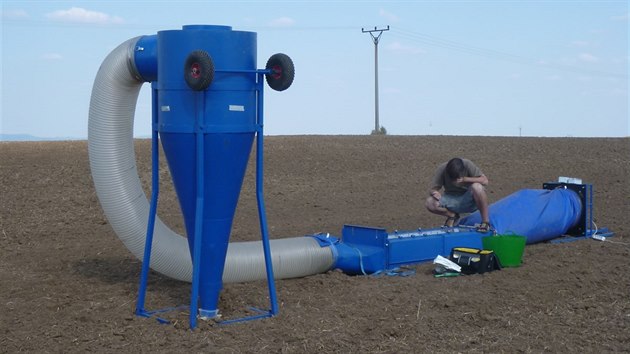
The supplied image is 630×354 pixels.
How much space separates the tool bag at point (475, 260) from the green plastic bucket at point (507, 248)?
21cm

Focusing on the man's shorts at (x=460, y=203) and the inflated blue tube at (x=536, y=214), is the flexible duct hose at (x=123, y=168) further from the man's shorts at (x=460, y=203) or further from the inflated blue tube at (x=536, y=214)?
the inflated blue tube at (x=536, y=214)

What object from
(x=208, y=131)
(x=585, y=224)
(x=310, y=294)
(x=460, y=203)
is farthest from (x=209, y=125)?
(x=585, y=224)

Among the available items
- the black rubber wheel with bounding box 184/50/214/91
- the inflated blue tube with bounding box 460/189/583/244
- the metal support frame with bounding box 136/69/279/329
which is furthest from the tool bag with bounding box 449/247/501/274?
the black rubber wheel with bounding box 184/50/214/91

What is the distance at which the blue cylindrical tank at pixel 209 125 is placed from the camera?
6805 millimetres

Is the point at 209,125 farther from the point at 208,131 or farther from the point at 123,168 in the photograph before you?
the point at 123,168

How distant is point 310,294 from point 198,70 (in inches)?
95.9

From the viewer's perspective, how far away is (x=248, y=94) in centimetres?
698

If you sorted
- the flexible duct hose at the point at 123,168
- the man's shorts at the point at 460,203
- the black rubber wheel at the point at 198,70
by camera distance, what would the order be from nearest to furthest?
1. the black rubber wheel at the point at 198,70
2. the flexible duct hose at the point at 123,168
3. the man's shorts at the point at 460,203

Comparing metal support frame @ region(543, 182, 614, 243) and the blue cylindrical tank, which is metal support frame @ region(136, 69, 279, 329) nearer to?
the blue cylindrical tank

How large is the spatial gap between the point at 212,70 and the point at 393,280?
303 centimetres

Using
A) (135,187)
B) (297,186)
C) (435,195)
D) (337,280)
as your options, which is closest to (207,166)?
(135,187)

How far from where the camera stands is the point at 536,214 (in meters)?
10.8

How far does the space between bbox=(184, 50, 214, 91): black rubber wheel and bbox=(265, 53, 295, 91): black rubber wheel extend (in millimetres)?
681

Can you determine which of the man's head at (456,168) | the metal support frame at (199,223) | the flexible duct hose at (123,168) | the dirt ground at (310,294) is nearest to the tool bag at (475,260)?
the dirt ground at (310,294)
